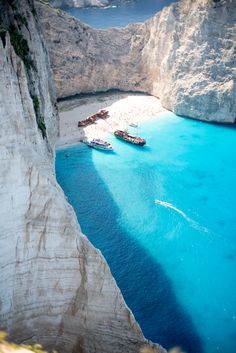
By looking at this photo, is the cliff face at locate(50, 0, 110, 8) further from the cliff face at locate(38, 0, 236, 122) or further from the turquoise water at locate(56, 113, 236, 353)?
the turquoise water at locate(56, 113, 236, 353)

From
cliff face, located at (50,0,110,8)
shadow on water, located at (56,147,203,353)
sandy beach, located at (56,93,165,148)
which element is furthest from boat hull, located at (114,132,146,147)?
cliff face, located at (50,0,110,8)

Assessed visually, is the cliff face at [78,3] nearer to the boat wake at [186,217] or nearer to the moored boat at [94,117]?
the moored boat at [94,117]

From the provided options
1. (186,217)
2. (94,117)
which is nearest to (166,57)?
(94,117)

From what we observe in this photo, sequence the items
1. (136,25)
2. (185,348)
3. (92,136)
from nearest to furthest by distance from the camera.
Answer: (185,348) → (92,136) → (136,25)

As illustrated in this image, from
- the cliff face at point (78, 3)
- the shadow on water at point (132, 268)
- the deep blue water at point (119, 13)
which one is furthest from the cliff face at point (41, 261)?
the cliff face at point (78, 3)

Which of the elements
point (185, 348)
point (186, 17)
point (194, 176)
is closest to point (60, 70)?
point (186, 17)

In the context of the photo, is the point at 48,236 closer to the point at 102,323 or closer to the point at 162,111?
the point at 102,323
